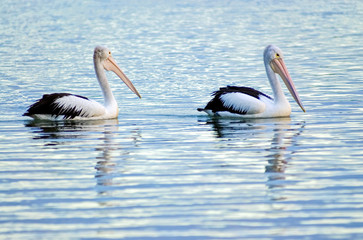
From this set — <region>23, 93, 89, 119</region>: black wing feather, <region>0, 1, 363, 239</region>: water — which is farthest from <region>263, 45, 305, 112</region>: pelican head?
<region>23, 93, 89, 119</region>: black wing feather

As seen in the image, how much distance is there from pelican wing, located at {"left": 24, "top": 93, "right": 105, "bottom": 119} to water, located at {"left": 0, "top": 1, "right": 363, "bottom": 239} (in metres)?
0.15

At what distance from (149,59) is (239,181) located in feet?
42.2

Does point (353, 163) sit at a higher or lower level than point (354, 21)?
higher

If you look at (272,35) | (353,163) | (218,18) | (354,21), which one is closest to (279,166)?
(353,163)

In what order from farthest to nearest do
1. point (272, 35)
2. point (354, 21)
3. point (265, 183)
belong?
point (354, 21) < point (272, 35) < point (265, 183)

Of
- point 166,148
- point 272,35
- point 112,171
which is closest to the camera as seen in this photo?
point 112,171

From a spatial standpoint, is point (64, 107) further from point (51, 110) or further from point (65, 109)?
point (51, 110)

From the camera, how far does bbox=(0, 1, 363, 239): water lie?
19.5ft

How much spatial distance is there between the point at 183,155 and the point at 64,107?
299 centimetres

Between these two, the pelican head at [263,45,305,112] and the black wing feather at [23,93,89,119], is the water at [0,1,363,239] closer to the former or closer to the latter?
the black wing feather at [23,93,89,119]

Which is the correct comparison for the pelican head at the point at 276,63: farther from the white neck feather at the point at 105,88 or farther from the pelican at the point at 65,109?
the pelican at the point at 65,109

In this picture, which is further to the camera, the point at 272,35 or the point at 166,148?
the point at 272,35

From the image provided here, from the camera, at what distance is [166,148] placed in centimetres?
886

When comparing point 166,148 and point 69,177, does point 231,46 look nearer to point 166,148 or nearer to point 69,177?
point 166,148
